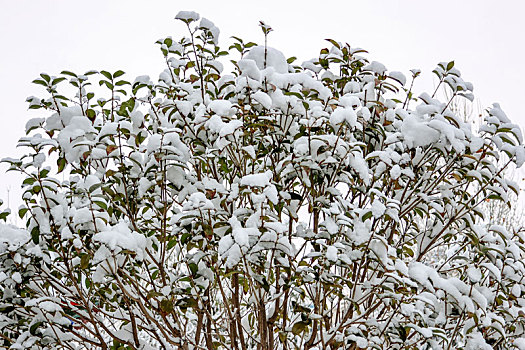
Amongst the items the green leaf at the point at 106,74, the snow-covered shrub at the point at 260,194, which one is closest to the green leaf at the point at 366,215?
the snow-covered shrub at the point at 260,194

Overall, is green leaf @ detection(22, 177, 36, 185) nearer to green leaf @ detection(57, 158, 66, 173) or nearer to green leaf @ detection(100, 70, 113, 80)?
green leaf @ detection(57, 158, 66, 173)

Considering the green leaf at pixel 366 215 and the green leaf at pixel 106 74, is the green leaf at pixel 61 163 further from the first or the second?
the green leaf at pixel 366 215

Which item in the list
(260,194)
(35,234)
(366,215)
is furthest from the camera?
(35,234)

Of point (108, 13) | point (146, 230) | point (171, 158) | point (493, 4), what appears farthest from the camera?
point (493, 4)

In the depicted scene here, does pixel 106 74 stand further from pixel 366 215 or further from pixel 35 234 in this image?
pixel 366 215

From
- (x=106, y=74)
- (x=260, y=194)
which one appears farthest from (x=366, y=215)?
(x=106, y=74)

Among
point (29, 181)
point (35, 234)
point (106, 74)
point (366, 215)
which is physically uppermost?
point (106, 74)

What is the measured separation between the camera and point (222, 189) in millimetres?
2338

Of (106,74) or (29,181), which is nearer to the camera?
(29,181)

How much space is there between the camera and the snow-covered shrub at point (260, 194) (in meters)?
2.15

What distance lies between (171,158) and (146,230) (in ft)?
2.21

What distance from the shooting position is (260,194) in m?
2.02

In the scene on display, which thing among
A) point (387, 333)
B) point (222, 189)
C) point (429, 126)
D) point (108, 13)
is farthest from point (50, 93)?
point (108, 13)

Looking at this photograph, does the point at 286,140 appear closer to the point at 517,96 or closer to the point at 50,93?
the point at 50,93
